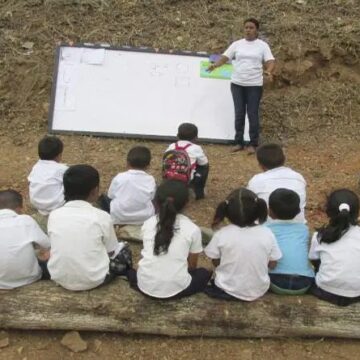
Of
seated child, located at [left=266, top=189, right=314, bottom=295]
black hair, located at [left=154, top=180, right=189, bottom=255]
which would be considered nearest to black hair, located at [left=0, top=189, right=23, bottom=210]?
black hair, located at [left=154, top=180, right=189, bottom=255]

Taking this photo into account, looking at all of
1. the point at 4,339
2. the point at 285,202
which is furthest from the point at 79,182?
the point at 285,202

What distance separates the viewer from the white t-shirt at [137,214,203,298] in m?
3.49

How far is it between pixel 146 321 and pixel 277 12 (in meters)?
5.81

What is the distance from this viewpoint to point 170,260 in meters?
3.49

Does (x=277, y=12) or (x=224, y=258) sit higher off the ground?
(x=277, y=12)

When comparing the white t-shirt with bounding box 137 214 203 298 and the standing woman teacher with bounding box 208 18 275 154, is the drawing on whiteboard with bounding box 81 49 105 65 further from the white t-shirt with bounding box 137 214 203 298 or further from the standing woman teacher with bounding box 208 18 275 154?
the white t-shirt with bounding box 137 214 203 298

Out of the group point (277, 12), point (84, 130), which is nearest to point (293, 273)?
point (84, 130)

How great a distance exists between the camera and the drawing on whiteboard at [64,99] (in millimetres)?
7059

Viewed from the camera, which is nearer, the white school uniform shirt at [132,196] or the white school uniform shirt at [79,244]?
the white school uniform shirt at [79,244]

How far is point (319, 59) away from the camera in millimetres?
7895

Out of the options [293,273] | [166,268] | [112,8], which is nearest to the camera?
[166,268]

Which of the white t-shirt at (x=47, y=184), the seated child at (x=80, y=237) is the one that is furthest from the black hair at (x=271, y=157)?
the white t-shirt at (x=47, y=184)

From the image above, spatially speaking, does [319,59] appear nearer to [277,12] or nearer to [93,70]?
[277,12]

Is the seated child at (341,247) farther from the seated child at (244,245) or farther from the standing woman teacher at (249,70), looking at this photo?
the standing woman teacher at (249,70)
